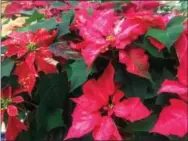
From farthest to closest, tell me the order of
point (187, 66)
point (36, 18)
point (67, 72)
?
point (36, 18) < point (67, 72) < point (187, 66)

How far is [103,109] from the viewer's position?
0.62m

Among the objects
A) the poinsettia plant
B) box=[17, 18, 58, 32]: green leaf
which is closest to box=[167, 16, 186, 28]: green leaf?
the poinsettia plant

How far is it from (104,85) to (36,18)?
0.32 m

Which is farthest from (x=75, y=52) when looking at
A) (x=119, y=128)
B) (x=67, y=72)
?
(x=119, y=128)

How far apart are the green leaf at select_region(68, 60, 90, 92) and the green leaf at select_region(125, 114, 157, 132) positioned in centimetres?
10

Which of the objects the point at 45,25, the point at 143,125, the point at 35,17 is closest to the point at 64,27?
the point at 45,25

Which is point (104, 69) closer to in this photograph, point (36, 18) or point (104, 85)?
point (104, 85)

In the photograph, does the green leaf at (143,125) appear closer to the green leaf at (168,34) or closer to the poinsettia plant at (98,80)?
the poinsettia plant at (98,80)

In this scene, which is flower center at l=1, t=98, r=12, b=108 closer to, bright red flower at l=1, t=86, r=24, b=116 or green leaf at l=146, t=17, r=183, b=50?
bright red flower at l=1, t=86, r=24, b=116

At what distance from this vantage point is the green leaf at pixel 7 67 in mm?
712

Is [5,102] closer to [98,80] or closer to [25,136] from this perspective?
[25,136]

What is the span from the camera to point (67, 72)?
696mm

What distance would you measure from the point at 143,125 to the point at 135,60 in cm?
10

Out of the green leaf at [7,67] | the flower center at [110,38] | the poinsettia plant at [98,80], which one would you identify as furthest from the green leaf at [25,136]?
the flower center at [110,38]
